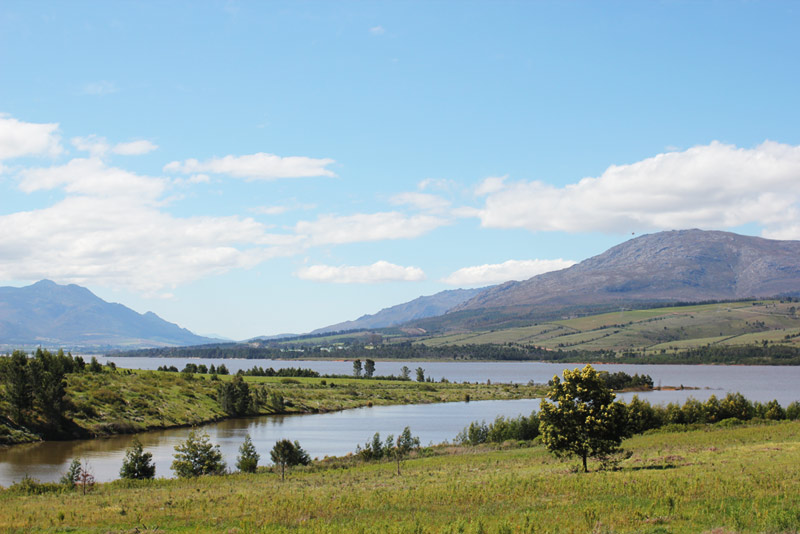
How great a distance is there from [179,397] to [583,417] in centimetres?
7923

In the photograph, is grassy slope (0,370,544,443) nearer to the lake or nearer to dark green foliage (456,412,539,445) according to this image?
the lake

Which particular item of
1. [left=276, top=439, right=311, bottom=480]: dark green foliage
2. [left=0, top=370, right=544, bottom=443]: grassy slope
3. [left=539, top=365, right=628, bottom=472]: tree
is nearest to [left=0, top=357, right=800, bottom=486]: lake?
[left=0, top=370, right=544, bottom=443]: grassy slope

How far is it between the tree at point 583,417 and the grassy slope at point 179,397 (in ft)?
199

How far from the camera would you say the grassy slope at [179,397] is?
270 ft

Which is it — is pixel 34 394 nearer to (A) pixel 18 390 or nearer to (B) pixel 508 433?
(A) pixel 18 390

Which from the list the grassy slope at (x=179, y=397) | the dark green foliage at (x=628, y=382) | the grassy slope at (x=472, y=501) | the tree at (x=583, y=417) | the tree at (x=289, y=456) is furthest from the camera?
the dark green foliage at (x=628, y=382)

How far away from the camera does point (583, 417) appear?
127 feet

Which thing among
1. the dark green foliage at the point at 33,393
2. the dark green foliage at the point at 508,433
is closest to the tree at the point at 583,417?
the dark green foliage at the point at 508,433

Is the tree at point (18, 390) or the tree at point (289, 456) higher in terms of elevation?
the tree at point (18, 390)

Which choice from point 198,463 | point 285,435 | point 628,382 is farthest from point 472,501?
point 628,382

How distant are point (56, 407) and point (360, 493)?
58706mm

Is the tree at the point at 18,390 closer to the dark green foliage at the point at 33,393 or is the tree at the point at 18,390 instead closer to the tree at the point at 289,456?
the dark green foliage at the point at 33,393

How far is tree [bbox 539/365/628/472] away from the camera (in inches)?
Result: 1511

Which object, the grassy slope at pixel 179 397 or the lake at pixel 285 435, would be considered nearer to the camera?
the lake at pixel 285 435
